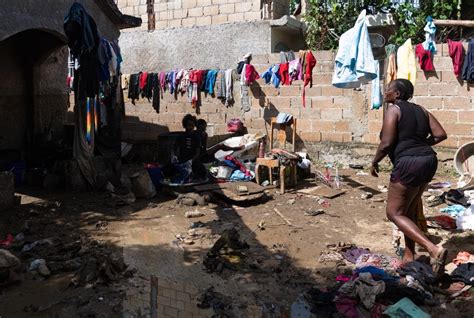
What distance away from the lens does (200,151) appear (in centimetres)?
797

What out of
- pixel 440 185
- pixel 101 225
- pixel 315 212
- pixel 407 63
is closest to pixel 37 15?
pixel 101 225

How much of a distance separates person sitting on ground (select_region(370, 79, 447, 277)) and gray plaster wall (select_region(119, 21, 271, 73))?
8347mm

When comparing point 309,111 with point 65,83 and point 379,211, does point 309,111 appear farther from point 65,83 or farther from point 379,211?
point 65,83

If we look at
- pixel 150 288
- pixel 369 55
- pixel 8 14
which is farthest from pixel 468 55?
pixel 8 14

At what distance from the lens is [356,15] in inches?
475

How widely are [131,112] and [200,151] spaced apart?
5.67m

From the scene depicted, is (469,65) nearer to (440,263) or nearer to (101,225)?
(440,263)

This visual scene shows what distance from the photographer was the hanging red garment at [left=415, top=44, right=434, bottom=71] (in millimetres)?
8672

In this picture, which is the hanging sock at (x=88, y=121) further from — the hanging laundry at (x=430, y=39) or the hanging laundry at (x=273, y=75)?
the hanging laundry at (x=430, y=39)

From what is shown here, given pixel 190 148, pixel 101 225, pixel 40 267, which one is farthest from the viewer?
pixel 190 148

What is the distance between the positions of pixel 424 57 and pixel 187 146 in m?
4.92

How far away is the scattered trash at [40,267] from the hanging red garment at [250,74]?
701cm

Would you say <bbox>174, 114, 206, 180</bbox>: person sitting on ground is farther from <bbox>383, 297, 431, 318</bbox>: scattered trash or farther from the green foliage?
the green foliage

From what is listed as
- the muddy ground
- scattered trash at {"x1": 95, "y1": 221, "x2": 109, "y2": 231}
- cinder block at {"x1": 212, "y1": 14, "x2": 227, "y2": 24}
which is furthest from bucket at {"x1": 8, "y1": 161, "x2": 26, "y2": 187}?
cinder block at {"x1": 212, "y1": 14, "x2": 227, "y2": 24}
